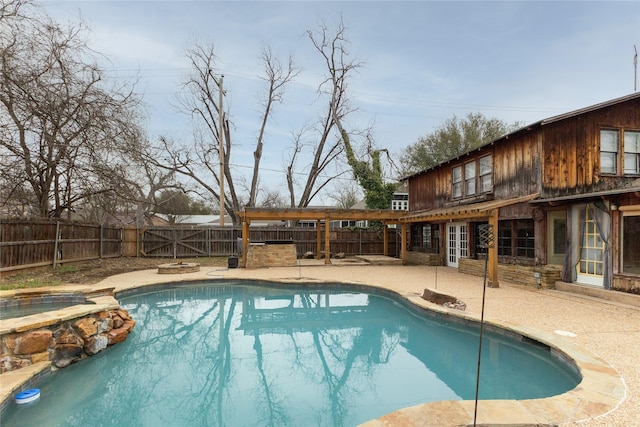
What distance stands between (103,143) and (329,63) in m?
17.2

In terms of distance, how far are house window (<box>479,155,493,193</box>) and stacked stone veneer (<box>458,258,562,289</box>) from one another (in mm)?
2593

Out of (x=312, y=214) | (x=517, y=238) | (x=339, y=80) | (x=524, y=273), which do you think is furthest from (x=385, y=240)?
(x=339, y=80)

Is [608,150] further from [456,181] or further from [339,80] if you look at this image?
[339,80]

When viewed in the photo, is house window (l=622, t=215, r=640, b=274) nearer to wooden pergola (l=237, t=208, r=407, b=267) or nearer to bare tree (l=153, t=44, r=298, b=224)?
wooden pergola (l=237, t=208, r=407, b=267)

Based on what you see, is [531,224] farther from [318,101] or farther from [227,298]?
[318,101]

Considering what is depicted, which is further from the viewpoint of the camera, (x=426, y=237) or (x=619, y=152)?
(x=426, y=237)

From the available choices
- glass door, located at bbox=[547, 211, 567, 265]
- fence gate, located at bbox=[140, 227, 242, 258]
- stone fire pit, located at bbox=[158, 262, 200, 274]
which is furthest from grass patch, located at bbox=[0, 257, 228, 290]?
glass door, located at bbox=[547, 211, 567, 265]

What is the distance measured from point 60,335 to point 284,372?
3412 mm

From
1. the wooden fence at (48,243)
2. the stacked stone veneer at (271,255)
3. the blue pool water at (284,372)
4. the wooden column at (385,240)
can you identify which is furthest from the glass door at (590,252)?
the wooden fence at (48,243)

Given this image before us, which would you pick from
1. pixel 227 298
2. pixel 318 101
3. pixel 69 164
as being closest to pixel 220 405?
pixel 227 298

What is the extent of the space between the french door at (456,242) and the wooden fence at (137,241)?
13.9 ft

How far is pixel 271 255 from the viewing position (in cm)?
1537

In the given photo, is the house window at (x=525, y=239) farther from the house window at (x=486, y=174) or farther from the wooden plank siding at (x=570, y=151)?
the house window at (x=486, y=174)

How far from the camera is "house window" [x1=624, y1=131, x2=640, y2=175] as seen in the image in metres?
9.39
